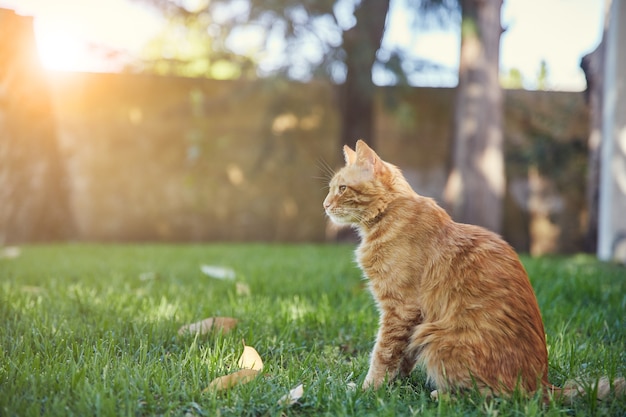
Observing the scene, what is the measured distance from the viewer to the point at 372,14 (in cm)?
650

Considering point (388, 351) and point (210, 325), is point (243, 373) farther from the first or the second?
point (210, 325)

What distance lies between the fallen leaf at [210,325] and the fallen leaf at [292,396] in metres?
0.70

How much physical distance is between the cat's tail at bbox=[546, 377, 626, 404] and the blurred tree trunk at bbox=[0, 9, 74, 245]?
632 cm

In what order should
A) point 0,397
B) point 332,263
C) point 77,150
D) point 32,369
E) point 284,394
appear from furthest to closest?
point 77,150
point 332,263
point 32,369
point 284,394
point 0,397

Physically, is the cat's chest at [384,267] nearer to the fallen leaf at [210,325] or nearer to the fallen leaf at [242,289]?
the fallen leaf at [210,325]

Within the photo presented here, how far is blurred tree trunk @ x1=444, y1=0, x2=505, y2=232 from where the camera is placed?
6.17m

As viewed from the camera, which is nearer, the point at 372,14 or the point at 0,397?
the point at 0,397

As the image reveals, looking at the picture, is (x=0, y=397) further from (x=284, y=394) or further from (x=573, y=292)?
(x=573, y=292)

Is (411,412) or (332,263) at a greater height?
(411,412)

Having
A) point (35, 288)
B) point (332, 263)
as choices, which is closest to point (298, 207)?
point (332, 263)

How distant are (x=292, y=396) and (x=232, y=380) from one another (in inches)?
8.9

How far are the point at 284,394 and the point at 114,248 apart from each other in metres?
5.13

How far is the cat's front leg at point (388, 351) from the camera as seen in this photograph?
6.68ft

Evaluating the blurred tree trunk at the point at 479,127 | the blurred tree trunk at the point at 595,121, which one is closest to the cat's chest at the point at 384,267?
the blurred tree trunk at the point at 479,127
